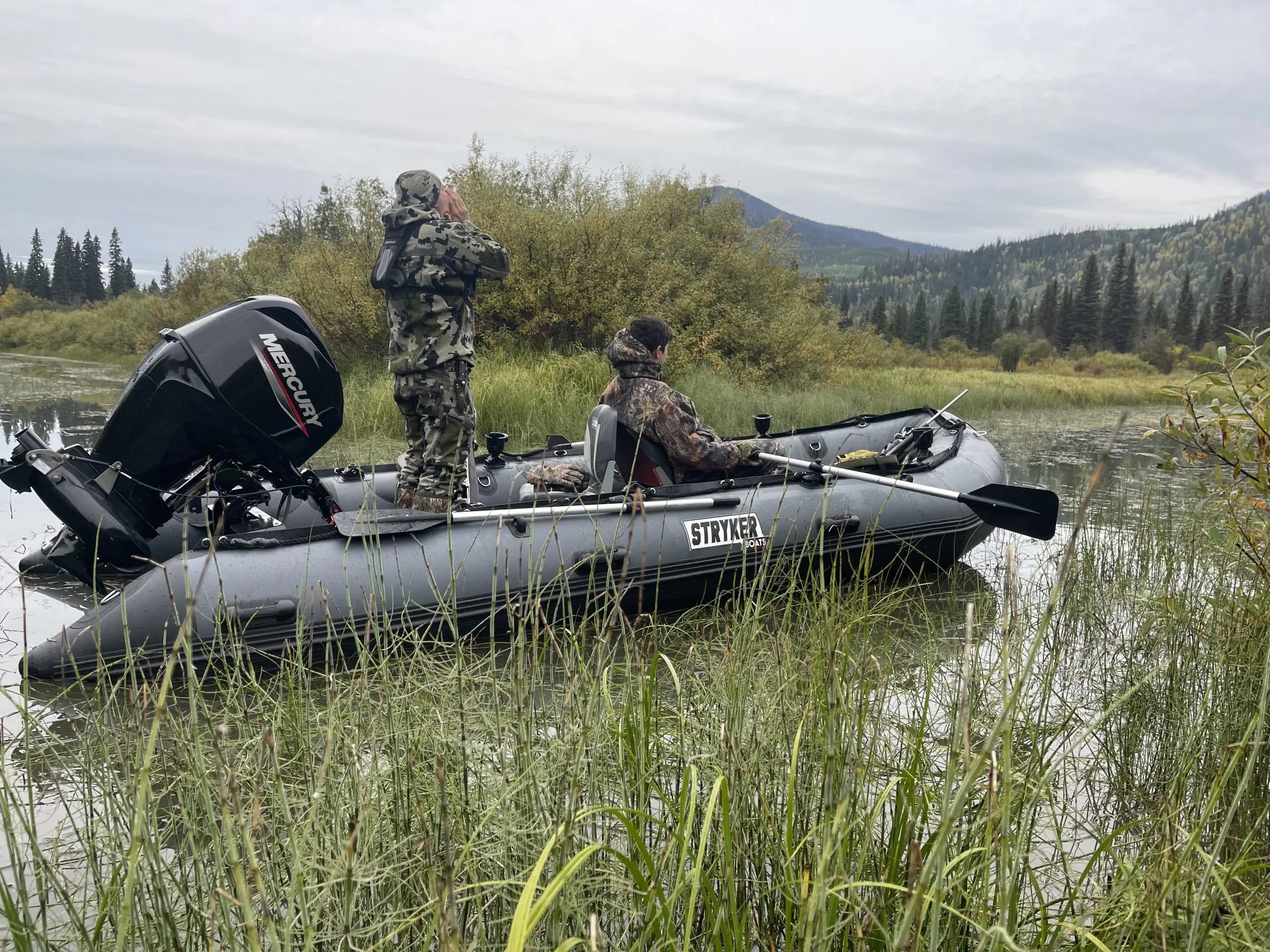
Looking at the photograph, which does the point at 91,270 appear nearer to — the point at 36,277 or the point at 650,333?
the point at 36,277

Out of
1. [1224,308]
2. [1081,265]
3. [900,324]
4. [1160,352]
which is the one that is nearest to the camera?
[1160,352]

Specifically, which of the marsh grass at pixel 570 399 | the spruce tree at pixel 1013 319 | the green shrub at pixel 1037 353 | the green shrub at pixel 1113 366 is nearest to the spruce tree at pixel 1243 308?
the green shrub at pixel 1113 366

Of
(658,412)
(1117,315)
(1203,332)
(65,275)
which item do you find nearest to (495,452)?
(658,412)

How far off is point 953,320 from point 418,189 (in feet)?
218

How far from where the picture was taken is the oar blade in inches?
173

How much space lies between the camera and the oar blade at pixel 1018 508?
439 centimetres

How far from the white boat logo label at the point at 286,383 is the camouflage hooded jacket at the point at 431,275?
0.68 metres

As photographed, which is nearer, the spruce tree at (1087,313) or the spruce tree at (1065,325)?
the spruce tree at (1087,313)

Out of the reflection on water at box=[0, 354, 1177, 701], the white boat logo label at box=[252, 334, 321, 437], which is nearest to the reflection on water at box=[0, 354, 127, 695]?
the reflection on water at box=[0, 354, 1177, 701]

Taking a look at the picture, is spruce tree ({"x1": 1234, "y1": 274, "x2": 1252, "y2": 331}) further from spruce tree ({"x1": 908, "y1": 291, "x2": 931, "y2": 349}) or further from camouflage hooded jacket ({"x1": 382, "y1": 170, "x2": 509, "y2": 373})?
camouflage hooded jacket ({"x1": 382, "y1": 170, "x2": 509, "y2": 373})

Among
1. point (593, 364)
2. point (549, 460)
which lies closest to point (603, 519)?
point (549, 460)

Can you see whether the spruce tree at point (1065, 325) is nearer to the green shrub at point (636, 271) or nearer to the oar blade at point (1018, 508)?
the green shrub at point (636, 271)

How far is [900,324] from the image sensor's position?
2475 inches

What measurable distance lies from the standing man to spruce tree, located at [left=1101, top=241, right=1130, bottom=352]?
6348cm
